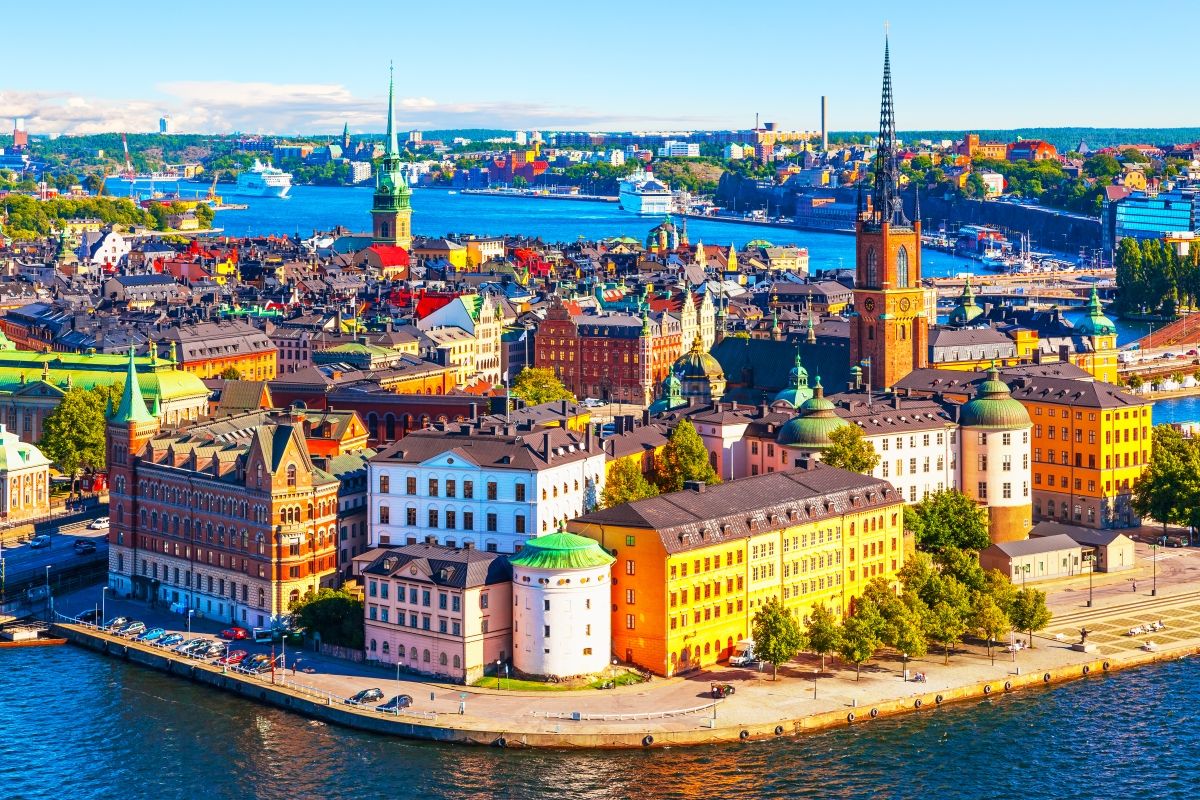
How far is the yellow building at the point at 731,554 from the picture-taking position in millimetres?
70688

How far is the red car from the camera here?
73.4 m

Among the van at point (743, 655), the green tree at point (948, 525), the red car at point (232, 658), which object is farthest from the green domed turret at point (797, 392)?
the red car at point (232, 658)

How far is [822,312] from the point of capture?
16700 centimetres

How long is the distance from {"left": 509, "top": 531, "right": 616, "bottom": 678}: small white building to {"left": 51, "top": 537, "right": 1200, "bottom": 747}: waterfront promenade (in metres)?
1.59

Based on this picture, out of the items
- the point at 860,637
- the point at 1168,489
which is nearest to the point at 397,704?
the point at 860,637

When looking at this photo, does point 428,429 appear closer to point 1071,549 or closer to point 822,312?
point 1071,549

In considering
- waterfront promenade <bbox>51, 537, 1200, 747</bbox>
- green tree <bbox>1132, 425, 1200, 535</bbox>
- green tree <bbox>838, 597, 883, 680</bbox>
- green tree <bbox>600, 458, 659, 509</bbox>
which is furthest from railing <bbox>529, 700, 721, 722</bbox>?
green tree <bbox>1132, 425, 1200, 535</bbox>

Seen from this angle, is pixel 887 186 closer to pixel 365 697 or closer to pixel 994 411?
pixel 994 411

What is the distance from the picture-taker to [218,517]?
7994cm

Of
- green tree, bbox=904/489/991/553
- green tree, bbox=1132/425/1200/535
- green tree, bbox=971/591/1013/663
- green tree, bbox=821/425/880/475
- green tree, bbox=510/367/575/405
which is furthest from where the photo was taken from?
green tree, bbox=510/367/575/405

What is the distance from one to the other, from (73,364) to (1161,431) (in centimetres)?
6127

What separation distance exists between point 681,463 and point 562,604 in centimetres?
2068

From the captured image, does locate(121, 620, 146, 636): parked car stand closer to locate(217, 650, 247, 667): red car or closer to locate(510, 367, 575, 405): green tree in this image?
locate(217, 650, 247, 667): red car

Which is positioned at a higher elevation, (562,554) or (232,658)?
(562,554)
